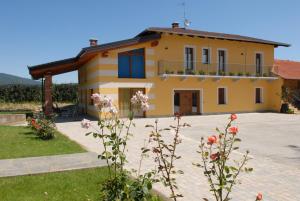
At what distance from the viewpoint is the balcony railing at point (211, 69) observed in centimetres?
2142

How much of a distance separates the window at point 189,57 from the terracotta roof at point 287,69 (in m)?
8.24

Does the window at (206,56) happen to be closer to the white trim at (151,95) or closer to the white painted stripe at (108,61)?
the white trim at (151,95)

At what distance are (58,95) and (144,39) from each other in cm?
1493

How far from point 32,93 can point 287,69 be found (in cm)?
2451

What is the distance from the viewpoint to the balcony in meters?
21.4

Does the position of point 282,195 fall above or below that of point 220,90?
below

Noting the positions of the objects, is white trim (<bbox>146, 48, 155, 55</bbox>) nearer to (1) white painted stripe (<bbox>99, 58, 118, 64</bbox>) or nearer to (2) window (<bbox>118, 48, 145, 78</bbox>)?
(2) window (<bbox>118, 48, 145, 78</bbox>)

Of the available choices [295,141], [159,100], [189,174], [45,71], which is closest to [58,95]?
[45,71]

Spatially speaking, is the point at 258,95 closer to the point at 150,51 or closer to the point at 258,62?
the point at 258,62

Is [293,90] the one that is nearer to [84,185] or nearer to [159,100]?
[159,100]

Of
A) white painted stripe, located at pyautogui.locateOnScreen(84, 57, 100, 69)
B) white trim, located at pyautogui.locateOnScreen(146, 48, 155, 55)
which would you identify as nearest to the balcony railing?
white trim, located at pyautogui.locateOnScreen(146, 48, 155, 55)

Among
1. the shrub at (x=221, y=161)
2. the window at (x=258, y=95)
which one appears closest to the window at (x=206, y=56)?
the window at (x=258, y=95)

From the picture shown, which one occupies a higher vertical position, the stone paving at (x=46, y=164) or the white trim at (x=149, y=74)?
the white trim at (x=149, y=74)

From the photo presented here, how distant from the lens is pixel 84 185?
5.52 meters
